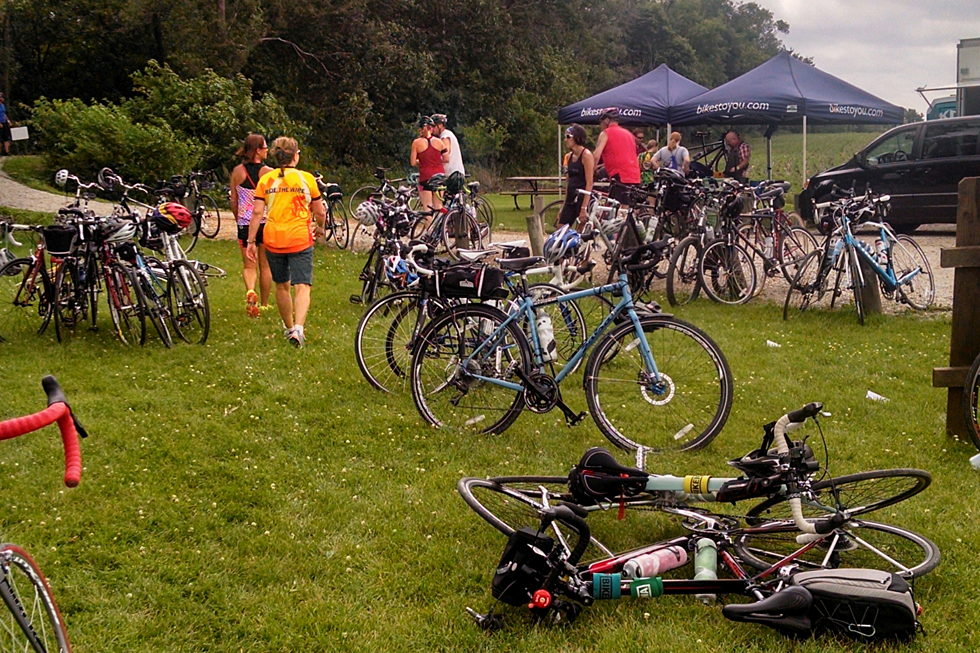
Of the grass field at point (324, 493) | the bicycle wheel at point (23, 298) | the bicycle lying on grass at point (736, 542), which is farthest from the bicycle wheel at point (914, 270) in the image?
the bicycle wheel at point (23, 298)

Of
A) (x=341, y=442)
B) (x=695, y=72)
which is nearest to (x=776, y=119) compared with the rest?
(x=341, y=442)

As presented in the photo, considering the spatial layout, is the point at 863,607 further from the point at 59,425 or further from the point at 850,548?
the point at 59,425

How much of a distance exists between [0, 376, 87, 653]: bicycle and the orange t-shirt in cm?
493

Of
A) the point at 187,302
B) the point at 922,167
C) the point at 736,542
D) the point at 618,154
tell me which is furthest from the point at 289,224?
the point at 922,167

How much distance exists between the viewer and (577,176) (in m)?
11.2

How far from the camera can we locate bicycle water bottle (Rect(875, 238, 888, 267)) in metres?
9.15

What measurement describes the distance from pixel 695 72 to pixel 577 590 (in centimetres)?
5419

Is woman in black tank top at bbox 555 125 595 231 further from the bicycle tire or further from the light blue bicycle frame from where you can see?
the bicycle tire

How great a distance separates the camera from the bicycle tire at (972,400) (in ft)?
15.9

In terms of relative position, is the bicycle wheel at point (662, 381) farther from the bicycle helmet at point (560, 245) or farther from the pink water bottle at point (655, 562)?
the bicycle helmet at point (560, 245)

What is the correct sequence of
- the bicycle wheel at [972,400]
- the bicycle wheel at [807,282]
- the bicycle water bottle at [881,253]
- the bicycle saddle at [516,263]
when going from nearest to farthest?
the bicycle wheel at [972,400], the bicycle saddle at [516,263], the bicycle wheel at [807,282], the bicycle water bottle at [881,253]

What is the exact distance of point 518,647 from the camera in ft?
10.7

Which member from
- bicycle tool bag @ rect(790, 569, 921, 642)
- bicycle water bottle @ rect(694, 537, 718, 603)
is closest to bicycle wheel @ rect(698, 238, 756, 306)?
bicycle water bottle @ rect(694, 537, 718, 603)

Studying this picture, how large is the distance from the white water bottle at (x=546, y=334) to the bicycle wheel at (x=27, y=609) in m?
3.35
